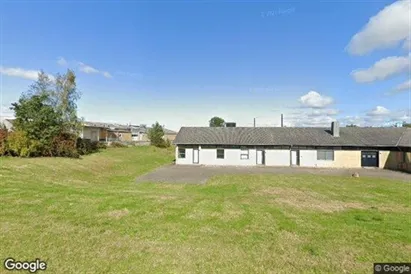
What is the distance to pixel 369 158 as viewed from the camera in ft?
88.4

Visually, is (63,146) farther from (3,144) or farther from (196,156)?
(196,156)

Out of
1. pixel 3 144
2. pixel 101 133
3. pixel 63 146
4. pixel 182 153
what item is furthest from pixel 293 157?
pixel 101 133

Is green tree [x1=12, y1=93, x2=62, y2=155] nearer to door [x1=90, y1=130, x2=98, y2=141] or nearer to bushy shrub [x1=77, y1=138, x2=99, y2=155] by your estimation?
bushy shrub [x1=77, y1=138, x2=99, y2=155]

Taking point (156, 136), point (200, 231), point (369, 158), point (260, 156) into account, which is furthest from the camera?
point (156, 136)

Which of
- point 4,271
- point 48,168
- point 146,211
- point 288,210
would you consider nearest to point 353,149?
point 288,210

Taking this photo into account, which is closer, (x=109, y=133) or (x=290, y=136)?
(x=290, y=136)

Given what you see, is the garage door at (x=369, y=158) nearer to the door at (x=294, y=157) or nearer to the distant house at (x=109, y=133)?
the door at (x=294, y=157)

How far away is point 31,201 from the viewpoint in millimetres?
9289

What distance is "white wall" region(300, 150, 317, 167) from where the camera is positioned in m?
27.4

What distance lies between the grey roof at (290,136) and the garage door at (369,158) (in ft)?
3.25

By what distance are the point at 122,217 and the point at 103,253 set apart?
2564mm

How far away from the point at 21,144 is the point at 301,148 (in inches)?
1011

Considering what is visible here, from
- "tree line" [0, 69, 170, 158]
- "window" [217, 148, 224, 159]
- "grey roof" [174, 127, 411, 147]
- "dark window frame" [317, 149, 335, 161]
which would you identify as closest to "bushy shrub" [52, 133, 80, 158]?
"tree line" [0, 69, 170, 158]

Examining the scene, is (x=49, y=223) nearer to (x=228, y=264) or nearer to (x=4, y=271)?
(x=4, y=271)
